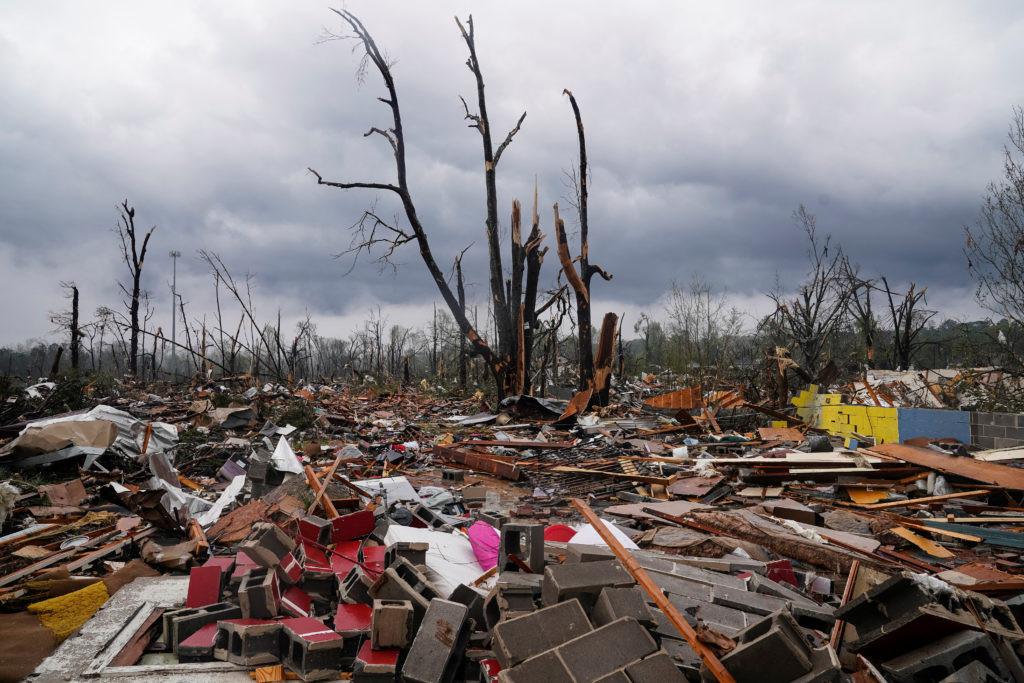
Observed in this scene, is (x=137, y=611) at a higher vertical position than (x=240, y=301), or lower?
lower

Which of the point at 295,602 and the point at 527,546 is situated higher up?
the point at 527,546

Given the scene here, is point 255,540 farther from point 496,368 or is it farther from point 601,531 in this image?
point 496,368

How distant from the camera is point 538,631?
2.79 m

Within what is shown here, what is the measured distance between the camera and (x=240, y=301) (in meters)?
23.1

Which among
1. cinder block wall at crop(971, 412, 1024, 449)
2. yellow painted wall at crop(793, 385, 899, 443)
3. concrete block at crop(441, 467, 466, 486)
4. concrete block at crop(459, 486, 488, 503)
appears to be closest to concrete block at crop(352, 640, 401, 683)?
concrete block at crop(459, 486, 488, 503)

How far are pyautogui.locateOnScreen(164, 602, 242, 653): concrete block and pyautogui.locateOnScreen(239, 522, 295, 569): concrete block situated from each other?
0.32 metres

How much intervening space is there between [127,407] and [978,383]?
18418 millimetres

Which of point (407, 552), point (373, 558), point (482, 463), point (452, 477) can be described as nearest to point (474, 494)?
point (452, 477)

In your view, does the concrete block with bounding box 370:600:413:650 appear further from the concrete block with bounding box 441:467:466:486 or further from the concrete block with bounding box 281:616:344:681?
the concrete block with bounding box 441:467:466:486

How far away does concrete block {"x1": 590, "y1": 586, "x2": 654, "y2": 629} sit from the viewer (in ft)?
9.45

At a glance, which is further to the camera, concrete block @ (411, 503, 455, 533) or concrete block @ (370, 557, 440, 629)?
concrete block @ (411, 503, 455, 533)

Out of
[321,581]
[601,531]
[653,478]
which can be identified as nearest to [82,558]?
[321,581]

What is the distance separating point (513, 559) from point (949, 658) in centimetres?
230

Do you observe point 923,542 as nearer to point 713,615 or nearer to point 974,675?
point 974,675
